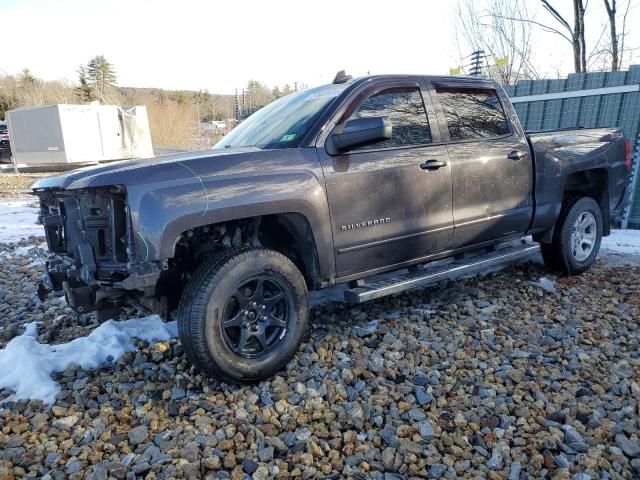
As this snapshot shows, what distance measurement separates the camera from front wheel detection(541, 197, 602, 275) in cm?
467

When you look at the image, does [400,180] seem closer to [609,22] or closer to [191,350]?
[191,350]

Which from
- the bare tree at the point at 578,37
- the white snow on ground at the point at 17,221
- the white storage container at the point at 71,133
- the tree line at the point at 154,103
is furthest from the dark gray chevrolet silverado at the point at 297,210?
the white storage container at the point at 71,133

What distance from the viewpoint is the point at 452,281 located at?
4746 millimetres

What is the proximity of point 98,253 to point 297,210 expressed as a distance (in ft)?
3.95

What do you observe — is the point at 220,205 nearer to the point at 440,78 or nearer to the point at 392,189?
the point at 392,189

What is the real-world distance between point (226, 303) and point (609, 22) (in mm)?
12869

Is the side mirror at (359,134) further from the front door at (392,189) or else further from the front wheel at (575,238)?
the front wheel at (575,238)

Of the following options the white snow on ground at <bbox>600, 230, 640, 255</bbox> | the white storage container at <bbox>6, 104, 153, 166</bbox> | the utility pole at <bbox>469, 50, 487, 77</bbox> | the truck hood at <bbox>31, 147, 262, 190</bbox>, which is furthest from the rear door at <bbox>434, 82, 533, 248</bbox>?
the white storage container at <bbox>6, 104, 153, 166</bbox>

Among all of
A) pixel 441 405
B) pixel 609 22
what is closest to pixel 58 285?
pixel 441 405

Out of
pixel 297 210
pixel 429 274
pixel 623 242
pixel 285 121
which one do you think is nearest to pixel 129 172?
pixel 297 210

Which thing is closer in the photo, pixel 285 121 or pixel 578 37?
pixel 285 121

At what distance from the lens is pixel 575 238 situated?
15.9 ft

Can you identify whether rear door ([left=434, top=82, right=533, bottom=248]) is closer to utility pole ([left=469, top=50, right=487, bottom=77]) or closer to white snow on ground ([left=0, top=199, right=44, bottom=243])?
white snow on ground ([left=0, top=199, right=44, bottom=243])

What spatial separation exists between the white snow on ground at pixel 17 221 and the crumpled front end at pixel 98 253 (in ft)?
16.9
